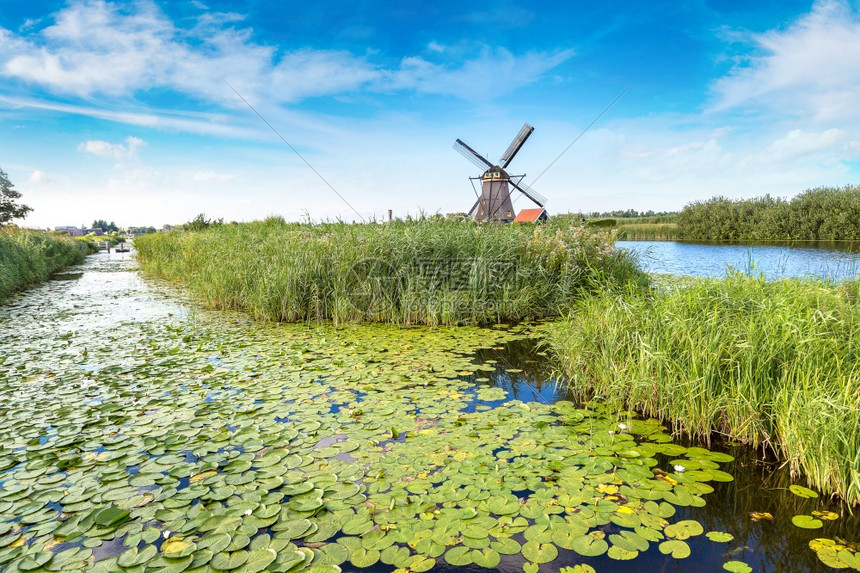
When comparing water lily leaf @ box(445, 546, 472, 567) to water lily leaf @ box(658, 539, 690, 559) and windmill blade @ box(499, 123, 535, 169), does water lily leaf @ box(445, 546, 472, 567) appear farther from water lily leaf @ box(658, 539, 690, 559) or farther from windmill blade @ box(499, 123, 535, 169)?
windmill blade @ box(499, 123, 535, 169)

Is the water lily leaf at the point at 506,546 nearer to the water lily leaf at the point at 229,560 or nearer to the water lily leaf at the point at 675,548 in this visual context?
the water lily leaf at the point at 675,548

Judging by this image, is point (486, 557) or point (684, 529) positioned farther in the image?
point (684, 529)

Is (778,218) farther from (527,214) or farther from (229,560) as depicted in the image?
(229,560)

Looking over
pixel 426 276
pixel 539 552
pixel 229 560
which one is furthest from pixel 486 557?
pixel 426 276

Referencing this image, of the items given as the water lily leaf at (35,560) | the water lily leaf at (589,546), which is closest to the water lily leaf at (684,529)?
the water lily leaf at (589,546)

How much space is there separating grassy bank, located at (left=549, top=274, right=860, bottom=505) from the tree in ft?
154

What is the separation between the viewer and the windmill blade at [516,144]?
23678 mm

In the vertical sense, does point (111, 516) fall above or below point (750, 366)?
below

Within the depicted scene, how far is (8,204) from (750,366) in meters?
49.1

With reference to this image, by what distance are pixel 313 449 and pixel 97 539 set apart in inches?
51.2

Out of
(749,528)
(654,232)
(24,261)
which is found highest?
(654,232)

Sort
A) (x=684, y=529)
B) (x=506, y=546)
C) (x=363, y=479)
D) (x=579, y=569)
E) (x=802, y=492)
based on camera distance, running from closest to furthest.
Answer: (x=579, y=569), (x=506, y=546), (x=684, y=529), (x=802, y=492), (x=363, y=479)

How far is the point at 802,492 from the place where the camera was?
2.74 meters

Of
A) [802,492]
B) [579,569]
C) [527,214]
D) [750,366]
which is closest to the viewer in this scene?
[579,569]
